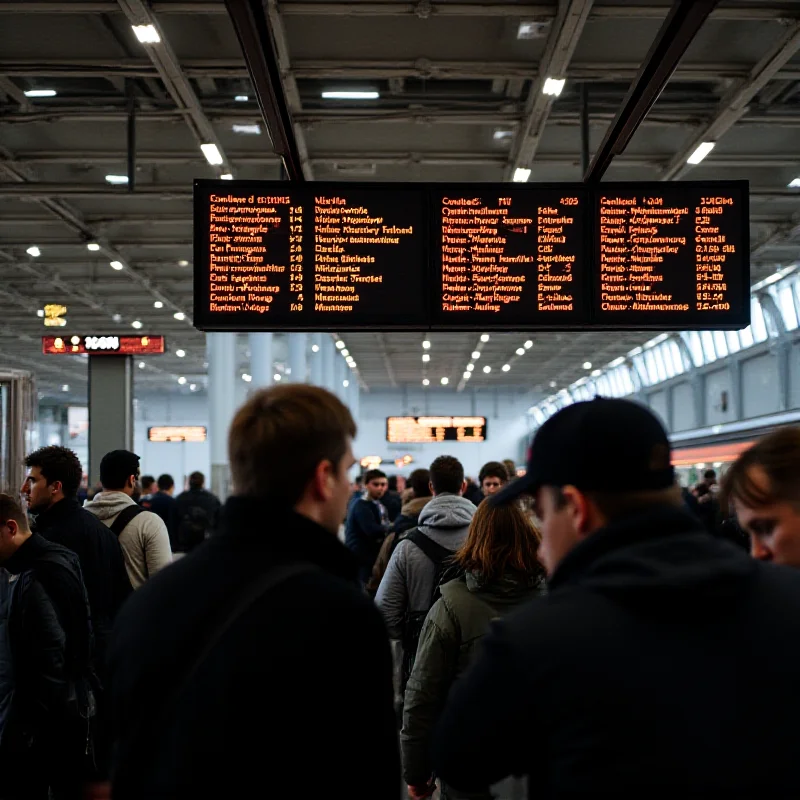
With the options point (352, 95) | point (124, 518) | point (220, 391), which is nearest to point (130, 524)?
point (124, 518)

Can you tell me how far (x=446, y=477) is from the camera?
5828mm

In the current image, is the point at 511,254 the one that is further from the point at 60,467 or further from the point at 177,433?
the point at 177,433

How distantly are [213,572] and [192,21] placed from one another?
857cm

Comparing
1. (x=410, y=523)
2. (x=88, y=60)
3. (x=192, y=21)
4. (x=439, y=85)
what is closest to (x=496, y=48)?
(x=439, y=85)

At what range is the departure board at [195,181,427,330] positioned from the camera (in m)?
7.34

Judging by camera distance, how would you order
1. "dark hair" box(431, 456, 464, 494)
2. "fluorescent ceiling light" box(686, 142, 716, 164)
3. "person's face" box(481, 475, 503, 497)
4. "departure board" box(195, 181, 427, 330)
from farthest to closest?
"fluorescent ceiling light" box(686, 142, 716, 164)
"person's face" box(481, 475, 503, 497)
"departure board" box(195, 181, 427, 330)
"dark hair" box(431, 456, 464, 494)

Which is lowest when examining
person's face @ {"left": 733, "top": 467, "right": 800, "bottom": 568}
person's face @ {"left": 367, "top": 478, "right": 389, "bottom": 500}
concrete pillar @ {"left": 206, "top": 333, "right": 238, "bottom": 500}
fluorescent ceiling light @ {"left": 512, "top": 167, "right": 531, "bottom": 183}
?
person's face @ {"left": 367, "top": 478, "right": 389, "bottom": 500}

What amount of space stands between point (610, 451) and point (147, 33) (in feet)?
26.5

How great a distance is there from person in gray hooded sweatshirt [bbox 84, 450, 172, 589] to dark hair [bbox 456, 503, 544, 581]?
9.16 ft

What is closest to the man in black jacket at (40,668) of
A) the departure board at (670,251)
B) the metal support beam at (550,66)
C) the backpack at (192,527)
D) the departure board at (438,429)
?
the departure board at (670,251)

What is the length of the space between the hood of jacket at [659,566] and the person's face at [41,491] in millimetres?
4174

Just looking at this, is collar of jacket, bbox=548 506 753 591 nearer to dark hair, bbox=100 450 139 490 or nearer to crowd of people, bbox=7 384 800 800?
crowd of people, bbox=7 384 800 800

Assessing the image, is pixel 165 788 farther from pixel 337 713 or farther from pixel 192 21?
pixel 192 21

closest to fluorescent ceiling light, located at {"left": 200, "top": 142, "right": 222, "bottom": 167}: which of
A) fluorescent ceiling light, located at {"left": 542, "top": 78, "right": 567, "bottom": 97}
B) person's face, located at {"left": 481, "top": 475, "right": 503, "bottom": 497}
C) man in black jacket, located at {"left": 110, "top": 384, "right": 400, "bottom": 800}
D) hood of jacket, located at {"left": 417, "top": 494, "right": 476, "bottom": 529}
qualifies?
fluorescent ceiling light, located at {"left": 542, "top": 78, "right": 567, "bottom": 97}
